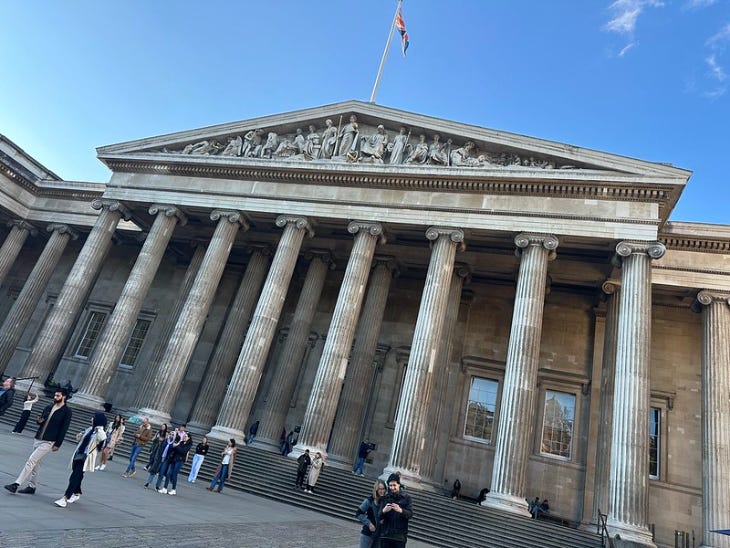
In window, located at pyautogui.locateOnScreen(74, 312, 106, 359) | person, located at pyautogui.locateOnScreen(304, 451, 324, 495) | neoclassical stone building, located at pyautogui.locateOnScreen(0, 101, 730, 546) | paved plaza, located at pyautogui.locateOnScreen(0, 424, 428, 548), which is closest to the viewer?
paved plaza, located at pyautogui.locateOnScreen(0, 424, 428, 548)

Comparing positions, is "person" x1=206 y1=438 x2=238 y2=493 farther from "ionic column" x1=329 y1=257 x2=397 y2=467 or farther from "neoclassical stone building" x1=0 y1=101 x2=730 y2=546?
"ionic column" x1=329 y1=257 x2=397 y2=467

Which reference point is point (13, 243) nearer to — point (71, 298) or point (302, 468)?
point (71, 298)

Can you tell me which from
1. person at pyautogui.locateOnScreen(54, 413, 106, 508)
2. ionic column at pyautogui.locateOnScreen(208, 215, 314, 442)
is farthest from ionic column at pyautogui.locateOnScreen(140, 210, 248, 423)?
person at pyautogui.locateOnScreen(54, 413, 106, 508)

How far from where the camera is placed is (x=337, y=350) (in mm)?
19328

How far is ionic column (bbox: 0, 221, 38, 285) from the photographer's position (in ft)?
98.2

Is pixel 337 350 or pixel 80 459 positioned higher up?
pixel 337 350

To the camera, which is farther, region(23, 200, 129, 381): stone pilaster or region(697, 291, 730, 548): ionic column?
region(23, 200, 129, 381): stone pilaster

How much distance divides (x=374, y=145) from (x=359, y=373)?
32.2 feet

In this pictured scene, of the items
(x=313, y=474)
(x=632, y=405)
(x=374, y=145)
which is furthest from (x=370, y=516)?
(x=374, y=145)

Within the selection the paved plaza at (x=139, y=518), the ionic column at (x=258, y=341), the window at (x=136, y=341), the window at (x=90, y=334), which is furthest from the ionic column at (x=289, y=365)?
the window at (x=90, y=334)

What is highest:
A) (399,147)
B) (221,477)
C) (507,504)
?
(399,147)

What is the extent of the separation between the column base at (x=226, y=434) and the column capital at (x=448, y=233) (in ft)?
34.4

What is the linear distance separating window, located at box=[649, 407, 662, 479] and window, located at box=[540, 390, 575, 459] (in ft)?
10.6

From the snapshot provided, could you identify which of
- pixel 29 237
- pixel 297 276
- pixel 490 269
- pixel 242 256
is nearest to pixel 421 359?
pixel 490 269
